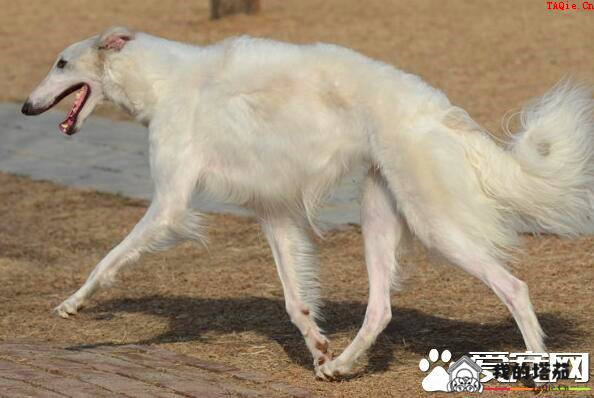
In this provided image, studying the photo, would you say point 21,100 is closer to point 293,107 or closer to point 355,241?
point 355,241

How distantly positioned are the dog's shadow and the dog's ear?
1.64 meters

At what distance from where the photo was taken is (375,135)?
6.04 m

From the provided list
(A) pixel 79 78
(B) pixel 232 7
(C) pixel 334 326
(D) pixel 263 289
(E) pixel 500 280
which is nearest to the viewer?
(E) pixel 500 280

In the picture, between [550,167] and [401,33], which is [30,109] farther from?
[401,33]

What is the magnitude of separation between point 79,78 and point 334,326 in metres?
2.02

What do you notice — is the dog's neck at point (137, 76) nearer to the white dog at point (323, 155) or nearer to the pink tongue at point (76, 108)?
the white dog at point (323, 155)

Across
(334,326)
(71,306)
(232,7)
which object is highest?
(232,7)

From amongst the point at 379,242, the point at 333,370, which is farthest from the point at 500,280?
the point at 333,370

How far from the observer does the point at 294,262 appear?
685 centimetres

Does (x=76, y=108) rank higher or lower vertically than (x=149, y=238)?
higher

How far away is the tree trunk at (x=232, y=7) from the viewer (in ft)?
60.3

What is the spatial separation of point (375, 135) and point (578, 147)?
95 cm

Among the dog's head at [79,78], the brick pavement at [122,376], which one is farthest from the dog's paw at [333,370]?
the dog's head at [79,78]

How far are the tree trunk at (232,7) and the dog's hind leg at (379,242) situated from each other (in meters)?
12.3
